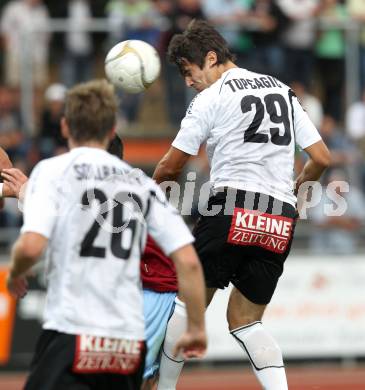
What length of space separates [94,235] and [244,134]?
2110mm

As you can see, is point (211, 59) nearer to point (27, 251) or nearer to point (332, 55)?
point (27, 251)

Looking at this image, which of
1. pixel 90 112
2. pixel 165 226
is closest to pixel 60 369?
pixel 165 226

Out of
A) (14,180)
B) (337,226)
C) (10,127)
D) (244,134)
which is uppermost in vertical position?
(244,134)

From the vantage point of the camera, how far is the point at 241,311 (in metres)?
7.10

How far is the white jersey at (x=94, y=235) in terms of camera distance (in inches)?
199

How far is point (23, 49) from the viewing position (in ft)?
51.3

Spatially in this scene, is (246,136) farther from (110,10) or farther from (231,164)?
(110,10)

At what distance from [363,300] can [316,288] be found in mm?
637

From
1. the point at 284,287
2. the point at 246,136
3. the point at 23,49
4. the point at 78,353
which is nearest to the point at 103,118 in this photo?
the point at 78,353

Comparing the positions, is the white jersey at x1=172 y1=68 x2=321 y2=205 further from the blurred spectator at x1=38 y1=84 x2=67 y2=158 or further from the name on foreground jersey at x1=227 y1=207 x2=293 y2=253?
the blurred spectator at x1=38 y1=84 x2=67 y2=158

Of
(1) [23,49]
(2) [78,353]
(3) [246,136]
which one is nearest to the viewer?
(2) [78,353]

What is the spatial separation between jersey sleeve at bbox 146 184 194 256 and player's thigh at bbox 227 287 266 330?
205cm

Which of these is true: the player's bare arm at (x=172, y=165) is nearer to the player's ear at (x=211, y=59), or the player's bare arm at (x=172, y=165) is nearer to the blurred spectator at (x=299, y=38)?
the player's ear at (x=211, y=59)

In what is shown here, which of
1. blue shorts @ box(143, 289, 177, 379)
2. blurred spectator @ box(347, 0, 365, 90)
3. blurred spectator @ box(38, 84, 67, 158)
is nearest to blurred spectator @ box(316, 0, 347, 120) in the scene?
blurred spectator @ box(347, 0, 365, 90)
